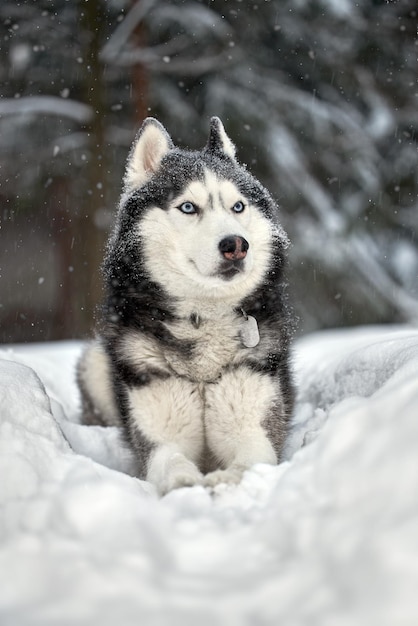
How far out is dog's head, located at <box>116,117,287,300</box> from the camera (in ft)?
10.6

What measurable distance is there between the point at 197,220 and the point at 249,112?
8202mm

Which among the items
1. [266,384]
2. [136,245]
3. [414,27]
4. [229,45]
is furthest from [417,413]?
[414,27]

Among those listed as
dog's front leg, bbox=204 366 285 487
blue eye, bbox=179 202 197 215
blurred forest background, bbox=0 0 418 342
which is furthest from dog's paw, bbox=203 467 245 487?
blurred forest background, bbox=0 0 418 342

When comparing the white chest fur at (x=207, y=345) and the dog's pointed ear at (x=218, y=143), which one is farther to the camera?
the dog's pointed ear at (x=218, y=143)

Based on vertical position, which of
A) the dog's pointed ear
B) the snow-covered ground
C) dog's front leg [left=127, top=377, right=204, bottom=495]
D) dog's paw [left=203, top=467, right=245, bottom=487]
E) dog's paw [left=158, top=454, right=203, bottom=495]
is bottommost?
dog's front leg [left=127, top=377, right=204, bottom=495]

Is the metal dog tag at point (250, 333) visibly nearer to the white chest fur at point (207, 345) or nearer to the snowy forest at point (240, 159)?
the white chest fur at point (207, 345)

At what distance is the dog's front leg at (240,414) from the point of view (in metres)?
3.24

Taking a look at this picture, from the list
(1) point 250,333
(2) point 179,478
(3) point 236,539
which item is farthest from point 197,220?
(3) point 236,539

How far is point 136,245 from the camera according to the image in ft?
11.6

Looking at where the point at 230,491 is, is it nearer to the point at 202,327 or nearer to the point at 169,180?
the point at 202,327

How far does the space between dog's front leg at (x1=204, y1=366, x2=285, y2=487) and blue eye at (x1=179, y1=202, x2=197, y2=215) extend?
80 cm

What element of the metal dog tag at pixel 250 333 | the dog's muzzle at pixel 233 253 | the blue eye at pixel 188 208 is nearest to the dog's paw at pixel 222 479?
the metal dog tag at pixel 250 333

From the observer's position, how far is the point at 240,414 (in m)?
3.27

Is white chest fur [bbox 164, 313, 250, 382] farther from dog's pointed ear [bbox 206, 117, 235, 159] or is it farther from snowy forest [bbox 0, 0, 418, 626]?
dog's pointed ear [bbox 206, 117, 235, 159]
